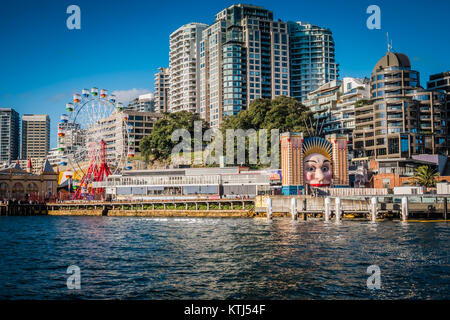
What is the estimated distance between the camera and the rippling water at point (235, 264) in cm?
2700

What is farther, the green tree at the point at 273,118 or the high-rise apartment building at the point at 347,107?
the high-rise apartment building at the point at 347,107

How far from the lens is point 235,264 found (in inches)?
1405

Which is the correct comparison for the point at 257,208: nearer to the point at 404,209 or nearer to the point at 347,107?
the point at 404,209

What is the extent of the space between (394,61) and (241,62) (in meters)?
60.0

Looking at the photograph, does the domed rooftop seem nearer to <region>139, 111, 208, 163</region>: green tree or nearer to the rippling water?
<region>139, 111, 208, 163</region>: green tree

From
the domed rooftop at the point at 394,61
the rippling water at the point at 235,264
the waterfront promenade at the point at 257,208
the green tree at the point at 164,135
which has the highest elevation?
the domed rooftop at the point at 394,61

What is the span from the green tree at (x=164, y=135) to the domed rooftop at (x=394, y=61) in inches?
2343

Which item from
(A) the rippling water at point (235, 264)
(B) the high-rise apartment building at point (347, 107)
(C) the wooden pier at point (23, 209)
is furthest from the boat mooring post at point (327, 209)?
(B) the high-rise apartment building at point (347, 107)

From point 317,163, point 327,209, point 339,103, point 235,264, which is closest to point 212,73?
point 339,103

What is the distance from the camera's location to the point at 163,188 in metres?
109

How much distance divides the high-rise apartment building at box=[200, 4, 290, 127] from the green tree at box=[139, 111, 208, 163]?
27.2 meters

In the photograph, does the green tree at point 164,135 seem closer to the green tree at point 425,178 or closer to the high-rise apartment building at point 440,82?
the green tree at point 425,178
